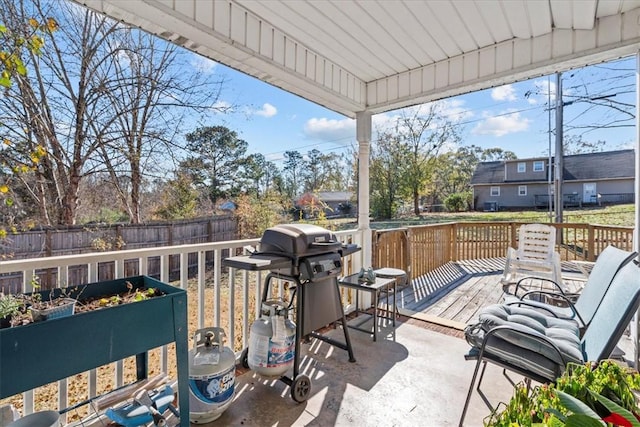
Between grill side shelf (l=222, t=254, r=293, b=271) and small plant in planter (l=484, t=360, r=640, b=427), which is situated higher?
grill side shelf (l=222, t=254, r=293, b=271)

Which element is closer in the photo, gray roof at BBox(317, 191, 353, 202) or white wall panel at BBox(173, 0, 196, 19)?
white wall panel at BBox(173, 0, 196, 19)

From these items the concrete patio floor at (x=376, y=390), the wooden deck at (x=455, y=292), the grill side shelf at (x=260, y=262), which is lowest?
the concrete patio floor at (x=376, y=390)

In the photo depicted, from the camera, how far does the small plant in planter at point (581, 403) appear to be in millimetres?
625

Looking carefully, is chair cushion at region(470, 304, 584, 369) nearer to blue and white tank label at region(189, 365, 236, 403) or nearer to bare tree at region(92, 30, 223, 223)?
blue and white tank label at region(189, 365, 236, 403)

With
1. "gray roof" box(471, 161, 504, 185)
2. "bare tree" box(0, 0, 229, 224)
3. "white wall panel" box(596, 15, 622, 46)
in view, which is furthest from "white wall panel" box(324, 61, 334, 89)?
"gray roof" box(471, 161, 504, 185)

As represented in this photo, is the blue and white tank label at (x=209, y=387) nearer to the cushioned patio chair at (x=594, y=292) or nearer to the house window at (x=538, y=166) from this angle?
the cushioned patio chair at (x=594, y=292)

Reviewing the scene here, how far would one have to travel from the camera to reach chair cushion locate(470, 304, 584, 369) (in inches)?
64.0

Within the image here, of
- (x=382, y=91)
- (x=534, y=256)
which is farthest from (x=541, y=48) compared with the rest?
(x=534, y=256)

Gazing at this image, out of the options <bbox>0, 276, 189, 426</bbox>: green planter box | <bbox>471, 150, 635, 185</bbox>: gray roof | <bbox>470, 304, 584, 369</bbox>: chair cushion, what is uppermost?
<bbox>471, 150, 635, 185</bbox>: gray roof

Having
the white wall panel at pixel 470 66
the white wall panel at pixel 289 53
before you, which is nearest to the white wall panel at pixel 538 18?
the white wall panel at pixel 470 66

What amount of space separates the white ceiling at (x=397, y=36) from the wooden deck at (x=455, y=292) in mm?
2541

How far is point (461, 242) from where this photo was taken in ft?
23.1

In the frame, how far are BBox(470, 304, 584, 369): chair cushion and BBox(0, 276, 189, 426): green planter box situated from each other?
5.67 feet

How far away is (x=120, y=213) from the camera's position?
5664 mm
